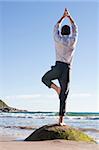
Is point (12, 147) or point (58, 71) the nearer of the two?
point (12, 147)

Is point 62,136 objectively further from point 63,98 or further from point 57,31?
point 57,31

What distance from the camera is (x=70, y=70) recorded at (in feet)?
26.0

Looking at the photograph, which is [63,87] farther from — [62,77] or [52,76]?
[52,76]

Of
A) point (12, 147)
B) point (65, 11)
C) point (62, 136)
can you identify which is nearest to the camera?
point (12, 147)

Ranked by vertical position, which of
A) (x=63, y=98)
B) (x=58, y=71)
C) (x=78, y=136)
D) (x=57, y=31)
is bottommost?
(x=78, y=136)

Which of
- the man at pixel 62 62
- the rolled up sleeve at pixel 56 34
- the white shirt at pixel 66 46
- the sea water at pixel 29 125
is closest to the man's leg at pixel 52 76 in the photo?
the man at pixel 62 62

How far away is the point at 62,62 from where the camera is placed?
7906 millimetres

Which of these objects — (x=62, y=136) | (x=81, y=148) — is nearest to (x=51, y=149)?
(x=81, y=148)

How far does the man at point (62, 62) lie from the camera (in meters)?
7.87

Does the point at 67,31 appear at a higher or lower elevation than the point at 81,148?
higher

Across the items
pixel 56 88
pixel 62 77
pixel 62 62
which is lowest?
pixel 56 88

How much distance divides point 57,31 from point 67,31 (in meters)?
0.19

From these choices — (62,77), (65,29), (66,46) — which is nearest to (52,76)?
(62,77)

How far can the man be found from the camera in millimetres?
7871
